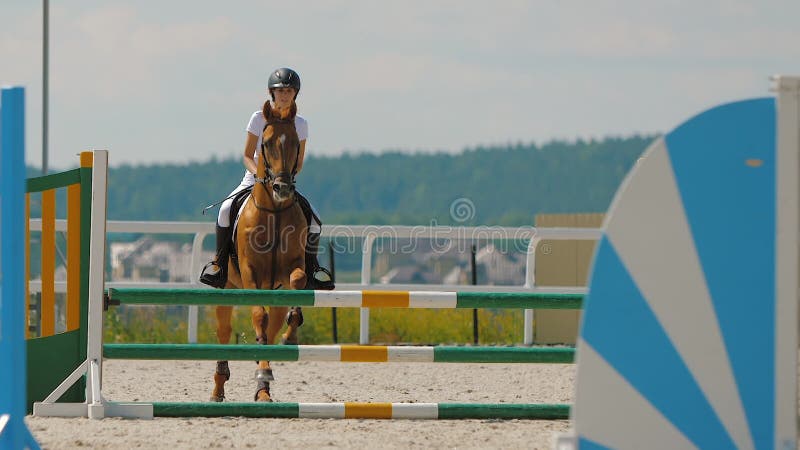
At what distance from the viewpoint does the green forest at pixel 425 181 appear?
6235 inches

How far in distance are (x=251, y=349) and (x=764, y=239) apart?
10.3 feet

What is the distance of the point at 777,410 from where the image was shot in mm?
3953

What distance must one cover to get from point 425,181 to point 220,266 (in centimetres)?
16443

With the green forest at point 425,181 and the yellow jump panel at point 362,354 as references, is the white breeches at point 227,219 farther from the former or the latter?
the green forest at point 425,181

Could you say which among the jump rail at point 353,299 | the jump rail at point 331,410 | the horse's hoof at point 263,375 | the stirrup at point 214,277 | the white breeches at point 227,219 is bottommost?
the jump rail at point 331,410

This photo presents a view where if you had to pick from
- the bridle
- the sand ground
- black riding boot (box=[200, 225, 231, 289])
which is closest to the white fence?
the sand ground

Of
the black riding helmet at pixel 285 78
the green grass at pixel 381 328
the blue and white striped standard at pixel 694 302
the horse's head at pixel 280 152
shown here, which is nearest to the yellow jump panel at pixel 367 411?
the horse's head at pixel 280 152

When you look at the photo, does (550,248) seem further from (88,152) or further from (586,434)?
(586,434)

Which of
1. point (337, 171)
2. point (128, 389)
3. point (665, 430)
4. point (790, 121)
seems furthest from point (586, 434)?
point (337, 171)

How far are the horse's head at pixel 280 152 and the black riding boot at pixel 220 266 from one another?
27.9 inches

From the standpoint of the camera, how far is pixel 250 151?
7.38 meters

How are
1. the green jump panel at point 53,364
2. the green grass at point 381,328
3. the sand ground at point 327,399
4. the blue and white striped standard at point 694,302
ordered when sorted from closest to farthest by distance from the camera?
the blue and white striped standard at point 694,302
the sand ground at point 327,399
the green jump panel at point 53,364
the green grass at point 381,328

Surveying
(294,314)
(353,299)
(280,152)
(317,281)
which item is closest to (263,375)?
(294,314)

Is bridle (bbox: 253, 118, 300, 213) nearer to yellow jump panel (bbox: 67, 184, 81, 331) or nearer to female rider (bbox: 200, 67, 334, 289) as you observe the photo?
female rider (bbox: 200, 67, 334, 289)
